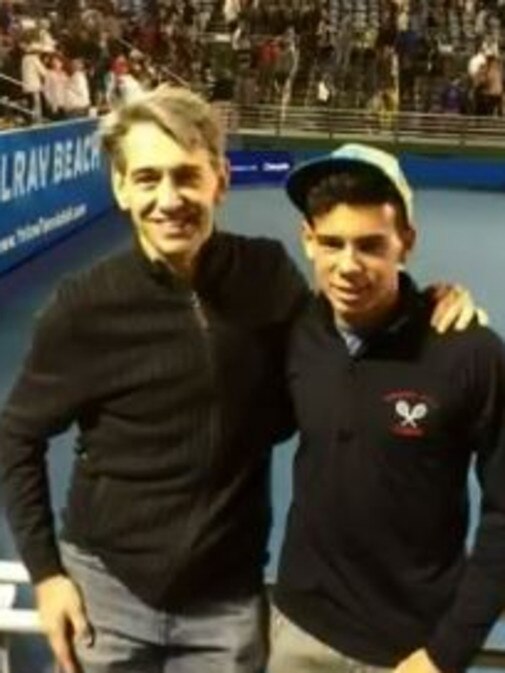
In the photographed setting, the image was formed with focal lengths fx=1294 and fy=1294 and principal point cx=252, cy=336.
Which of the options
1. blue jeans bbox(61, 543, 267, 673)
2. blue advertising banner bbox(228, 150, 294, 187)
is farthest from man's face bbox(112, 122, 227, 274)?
blue advertising banner bbox(228, 150, 294, 187)

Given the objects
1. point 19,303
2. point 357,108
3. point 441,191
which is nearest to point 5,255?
point 19,303

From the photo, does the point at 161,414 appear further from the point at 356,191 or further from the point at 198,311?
the point at 356,191

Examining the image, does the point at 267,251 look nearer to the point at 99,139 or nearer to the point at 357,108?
the point at 99,139

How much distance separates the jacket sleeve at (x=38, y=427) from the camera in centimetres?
180

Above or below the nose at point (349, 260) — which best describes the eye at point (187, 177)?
above

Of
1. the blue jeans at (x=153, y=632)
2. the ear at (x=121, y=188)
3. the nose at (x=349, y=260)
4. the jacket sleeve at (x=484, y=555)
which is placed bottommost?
the blue jeans at (x=153, y=632)

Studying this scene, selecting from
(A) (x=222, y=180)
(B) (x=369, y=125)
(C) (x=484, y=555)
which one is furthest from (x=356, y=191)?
(B) (x=369, y=125)

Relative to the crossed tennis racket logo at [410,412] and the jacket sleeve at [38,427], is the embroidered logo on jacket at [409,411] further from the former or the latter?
the jacket sleeve at [38,427]

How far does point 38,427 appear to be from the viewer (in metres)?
1.83

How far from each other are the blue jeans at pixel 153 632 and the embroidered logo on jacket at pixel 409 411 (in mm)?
392

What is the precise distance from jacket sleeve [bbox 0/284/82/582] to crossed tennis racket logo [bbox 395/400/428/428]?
1.49ft

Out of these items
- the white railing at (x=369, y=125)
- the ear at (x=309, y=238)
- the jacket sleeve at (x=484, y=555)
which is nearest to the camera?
the jacket sleeve at (x=484, y=555)

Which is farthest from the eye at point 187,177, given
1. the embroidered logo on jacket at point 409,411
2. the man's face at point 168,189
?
the embroidered logo on jacket at point 409,411

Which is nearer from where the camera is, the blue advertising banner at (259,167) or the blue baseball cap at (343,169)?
the blue baseball cap at (343,169)
